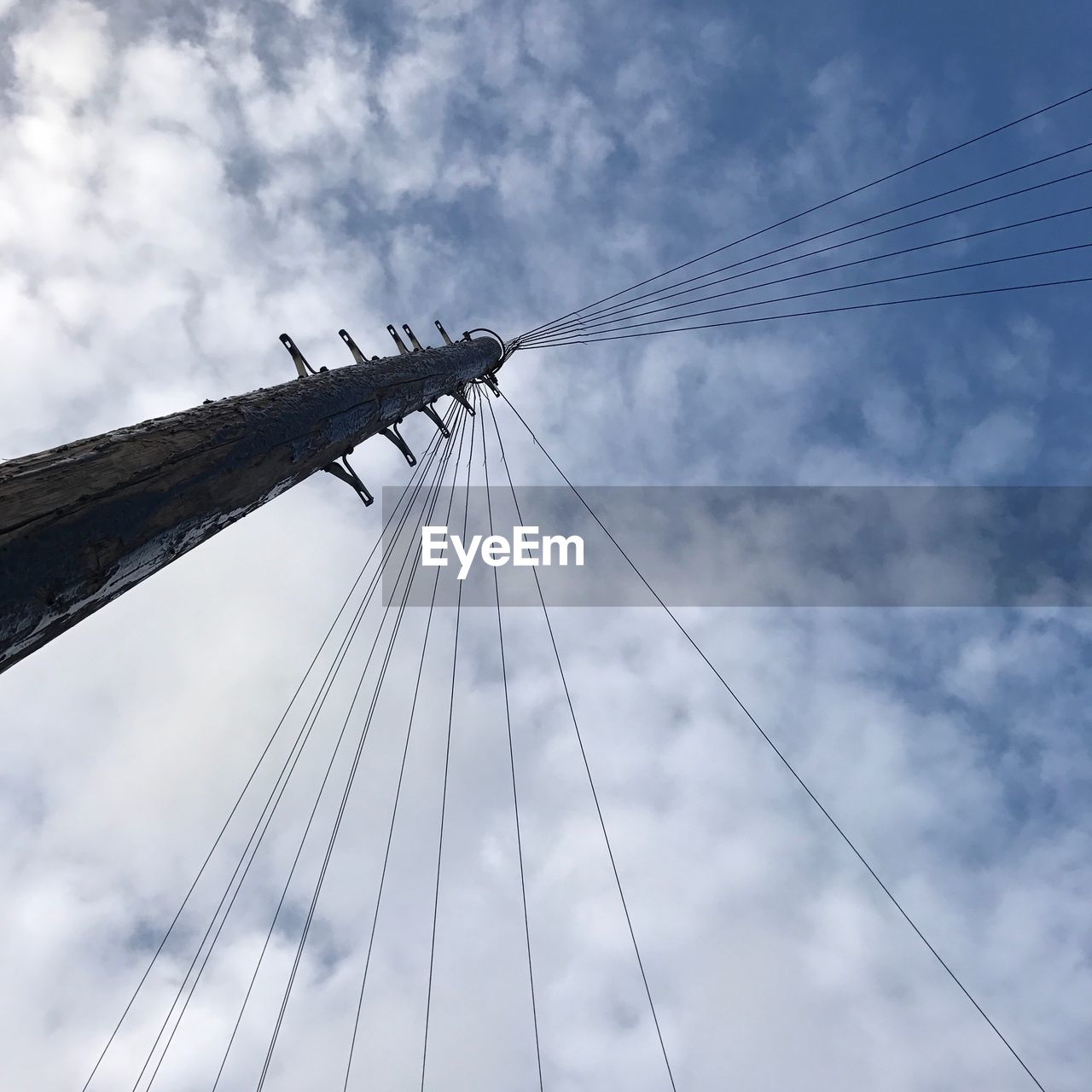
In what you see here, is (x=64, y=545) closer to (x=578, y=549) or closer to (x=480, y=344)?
(x=480, y=344)

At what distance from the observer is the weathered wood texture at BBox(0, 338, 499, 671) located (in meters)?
2.65

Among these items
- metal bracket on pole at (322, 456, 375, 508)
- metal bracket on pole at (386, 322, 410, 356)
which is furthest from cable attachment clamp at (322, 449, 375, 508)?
metal bracket on pole at (386, 322, 410, 356)

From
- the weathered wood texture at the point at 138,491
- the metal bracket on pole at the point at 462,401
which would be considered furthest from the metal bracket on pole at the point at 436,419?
the weathered wood texture at the point at 138,491

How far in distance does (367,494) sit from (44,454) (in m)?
3.51

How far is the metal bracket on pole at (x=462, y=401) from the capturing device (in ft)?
30.8

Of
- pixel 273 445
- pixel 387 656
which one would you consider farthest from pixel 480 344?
pixel 273 445

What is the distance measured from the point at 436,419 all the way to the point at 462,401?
1768 millimetres

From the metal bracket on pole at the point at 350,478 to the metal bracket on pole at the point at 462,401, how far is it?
310 cm

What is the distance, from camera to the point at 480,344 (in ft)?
35.3

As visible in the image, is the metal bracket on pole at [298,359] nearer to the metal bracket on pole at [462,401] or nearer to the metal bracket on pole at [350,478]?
the metal bracket on pole at [350,478]

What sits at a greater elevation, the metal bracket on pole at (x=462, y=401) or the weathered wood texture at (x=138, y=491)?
the weathered wood texture at (x=138, y=491)

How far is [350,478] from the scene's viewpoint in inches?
242

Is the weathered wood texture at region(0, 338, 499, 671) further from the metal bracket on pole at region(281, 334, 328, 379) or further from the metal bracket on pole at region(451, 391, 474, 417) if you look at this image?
the metal bracket on pole at region(451, 391, 474, 417)

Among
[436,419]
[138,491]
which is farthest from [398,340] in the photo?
[138,491]
